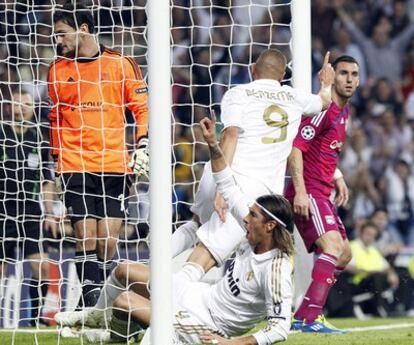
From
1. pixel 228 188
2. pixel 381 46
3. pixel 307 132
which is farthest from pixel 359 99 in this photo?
pixel 228 188

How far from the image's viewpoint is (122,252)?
Result: 11555 mm

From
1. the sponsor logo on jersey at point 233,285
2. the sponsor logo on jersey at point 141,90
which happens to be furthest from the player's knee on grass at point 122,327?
the sponsor logo on jersey at point 141,90

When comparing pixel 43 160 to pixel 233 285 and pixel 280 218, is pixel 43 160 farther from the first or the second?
pixel 280 218

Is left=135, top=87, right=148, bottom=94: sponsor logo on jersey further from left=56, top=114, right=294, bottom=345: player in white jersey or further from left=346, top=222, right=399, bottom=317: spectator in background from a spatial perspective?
left=346, top=222, right=399, bottom=317: spectator in background

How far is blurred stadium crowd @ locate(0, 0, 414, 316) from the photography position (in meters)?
13.4

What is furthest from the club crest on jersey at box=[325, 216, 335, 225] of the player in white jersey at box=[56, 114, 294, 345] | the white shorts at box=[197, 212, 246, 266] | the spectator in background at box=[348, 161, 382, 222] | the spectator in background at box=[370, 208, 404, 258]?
the spectator in background at box=[348, 161, 382, 222]

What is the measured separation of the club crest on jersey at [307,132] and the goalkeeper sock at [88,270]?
5.70 ft

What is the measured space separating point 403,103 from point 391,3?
59.3 inches

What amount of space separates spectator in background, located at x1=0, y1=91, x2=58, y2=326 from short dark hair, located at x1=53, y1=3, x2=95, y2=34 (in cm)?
115

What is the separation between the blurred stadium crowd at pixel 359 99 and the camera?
13.4 m

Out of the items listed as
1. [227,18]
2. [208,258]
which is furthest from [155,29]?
[227,18]

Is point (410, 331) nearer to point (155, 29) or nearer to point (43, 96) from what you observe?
point (155, 29)

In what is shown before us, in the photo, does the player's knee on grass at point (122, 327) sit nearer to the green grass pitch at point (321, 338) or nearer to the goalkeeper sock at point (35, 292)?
the green grass pitch at point (321, 338)

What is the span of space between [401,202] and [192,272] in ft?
25.3
